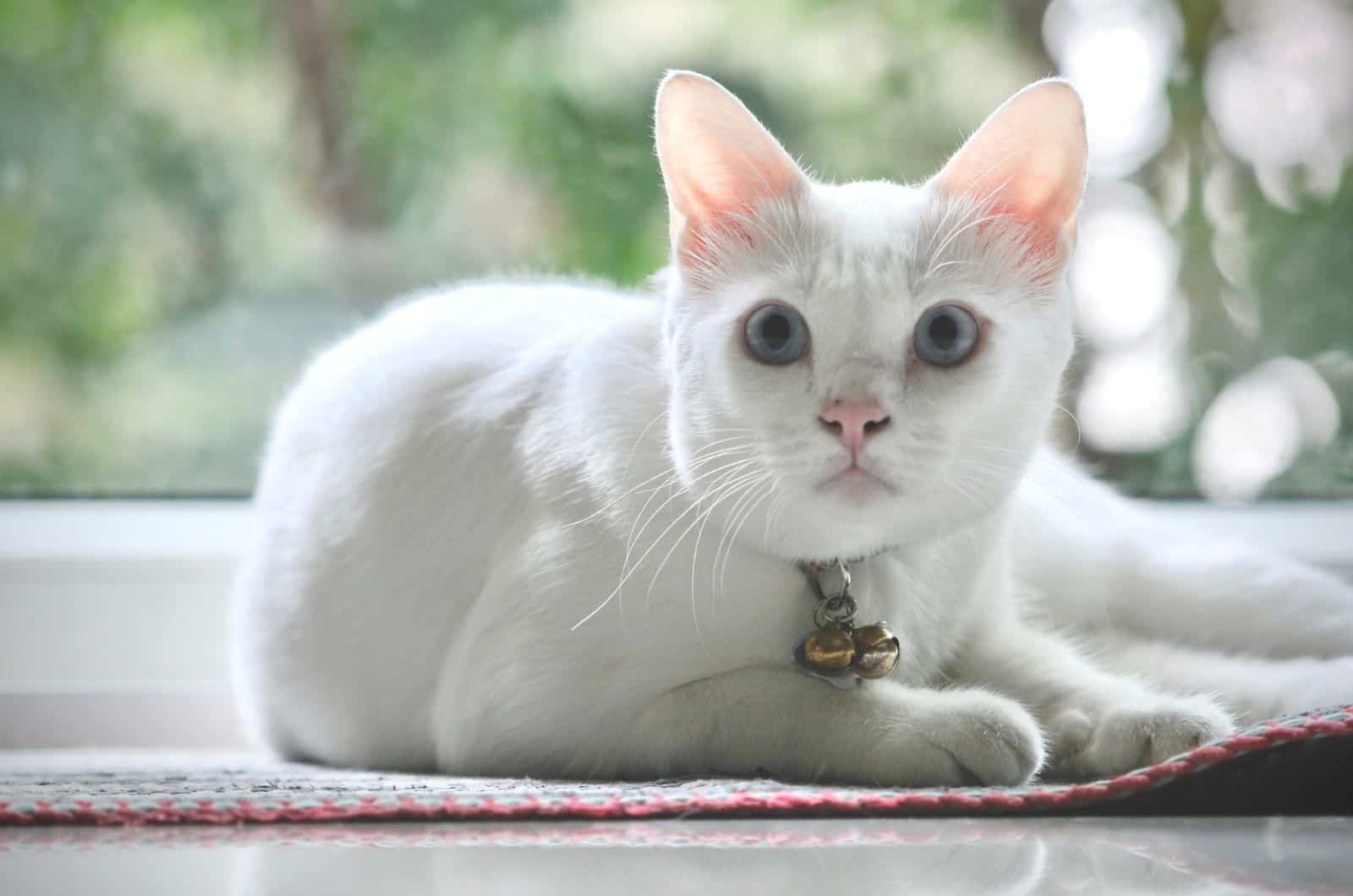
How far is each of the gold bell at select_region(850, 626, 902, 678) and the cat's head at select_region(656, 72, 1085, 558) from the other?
0.08 meters

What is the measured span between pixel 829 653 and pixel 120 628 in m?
1.35

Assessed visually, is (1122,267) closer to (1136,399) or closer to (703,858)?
(1136,399)

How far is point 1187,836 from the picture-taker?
35.7 inches

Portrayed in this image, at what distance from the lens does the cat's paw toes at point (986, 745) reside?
1093 millimetres

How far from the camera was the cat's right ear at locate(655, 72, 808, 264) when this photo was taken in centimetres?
122

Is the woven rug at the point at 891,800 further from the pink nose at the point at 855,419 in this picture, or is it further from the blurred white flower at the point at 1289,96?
the blurred white flower at the point at 1289,96

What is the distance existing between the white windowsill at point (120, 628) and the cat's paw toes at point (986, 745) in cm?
111

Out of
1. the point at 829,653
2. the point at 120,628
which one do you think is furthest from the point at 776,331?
the point at 120,628

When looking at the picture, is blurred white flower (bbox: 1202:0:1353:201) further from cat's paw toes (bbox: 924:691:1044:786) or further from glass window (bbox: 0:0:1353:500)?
cat's paw toes (bbox: 924:691:1044:786)

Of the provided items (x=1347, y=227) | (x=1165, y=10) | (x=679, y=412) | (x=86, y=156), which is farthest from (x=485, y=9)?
(x=1347, y=227)

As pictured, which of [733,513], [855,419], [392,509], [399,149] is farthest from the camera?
[399,149]

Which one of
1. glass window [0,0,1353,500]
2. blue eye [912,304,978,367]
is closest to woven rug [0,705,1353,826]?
blue eye [912,304,978,367]

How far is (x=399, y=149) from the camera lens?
223cm

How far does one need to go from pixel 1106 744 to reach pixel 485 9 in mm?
1576
